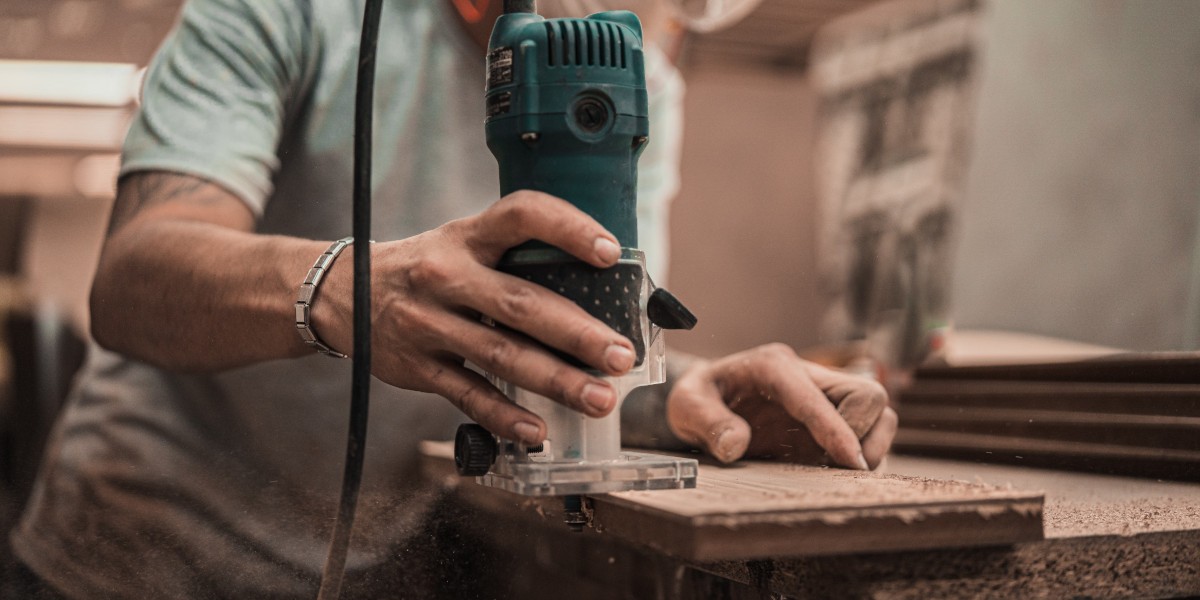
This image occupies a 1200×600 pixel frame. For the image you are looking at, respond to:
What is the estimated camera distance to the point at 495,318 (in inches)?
21.1

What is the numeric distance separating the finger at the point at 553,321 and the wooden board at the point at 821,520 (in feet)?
0.27

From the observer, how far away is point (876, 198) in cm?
277

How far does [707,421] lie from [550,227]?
326 mm

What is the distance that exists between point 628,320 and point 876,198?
94.3 inches

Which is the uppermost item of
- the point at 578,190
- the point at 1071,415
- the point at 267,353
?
the point at 578,190

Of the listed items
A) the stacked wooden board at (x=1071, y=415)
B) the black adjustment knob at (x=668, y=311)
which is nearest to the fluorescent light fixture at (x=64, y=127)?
the black adjustment knob at (x=668, y=311)

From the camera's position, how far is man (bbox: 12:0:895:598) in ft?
2.35

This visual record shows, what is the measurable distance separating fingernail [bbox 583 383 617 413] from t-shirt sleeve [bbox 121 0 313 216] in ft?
1.28

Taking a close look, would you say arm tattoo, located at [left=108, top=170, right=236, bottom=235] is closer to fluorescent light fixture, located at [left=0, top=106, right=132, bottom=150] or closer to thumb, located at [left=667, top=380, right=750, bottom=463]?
fluorescent light fixture, located at [left=0, top=106, right=132, bottom=150]

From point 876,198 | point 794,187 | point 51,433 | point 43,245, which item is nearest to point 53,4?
point 43,245

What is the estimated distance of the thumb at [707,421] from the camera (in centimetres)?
74

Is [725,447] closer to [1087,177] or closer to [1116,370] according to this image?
[1116,370]

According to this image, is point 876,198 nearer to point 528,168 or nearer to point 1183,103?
point 1183,103

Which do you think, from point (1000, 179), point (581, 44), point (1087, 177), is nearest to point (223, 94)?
point (581, 44)
